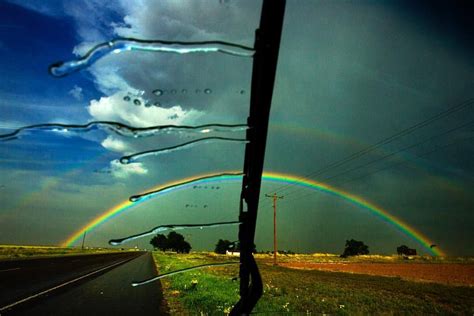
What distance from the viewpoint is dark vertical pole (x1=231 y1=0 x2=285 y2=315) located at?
46.1 inches

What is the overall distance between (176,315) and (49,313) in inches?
132

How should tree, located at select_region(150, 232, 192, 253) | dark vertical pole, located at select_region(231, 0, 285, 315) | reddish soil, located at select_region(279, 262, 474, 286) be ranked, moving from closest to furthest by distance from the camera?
dark vertical pole, located at select_region(231, 0, 285, 315) → reddish soil, located at select_region(279, 262, 474, 286) → tree, located at select_region(150, 232, 192, 253)

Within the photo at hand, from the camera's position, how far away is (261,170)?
154cm

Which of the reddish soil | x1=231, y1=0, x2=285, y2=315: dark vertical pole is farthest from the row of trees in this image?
x1=231, y1=0, x2=285, y2=315: dark vertical pole

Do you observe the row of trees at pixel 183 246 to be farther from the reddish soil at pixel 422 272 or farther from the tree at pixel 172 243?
the reddish soil at pixel 422 272

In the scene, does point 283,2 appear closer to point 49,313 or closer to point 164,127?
point 164,127

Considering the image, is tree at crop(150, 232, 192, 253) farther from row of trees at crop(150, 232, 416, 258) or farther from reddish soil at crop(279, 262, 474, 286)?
reddish soil at crop(279, 262, 474, 286)

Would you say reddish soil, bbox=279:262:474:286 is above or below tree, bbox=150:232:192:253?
below

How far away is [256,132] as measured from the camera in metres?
1.42

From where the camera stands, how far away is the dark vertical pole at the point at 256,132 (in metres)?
1.17

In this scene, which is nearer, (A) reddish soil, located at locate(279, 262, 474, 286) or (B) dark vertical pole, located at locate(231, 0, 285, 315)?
(B) dark vertical pole, located at locate(231, 0, 285, 315)

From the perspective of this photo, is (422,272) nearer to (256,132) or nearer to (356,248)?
(256,132)

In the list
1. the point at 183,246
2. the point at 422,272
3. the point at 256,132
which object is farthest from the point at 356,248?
the point at 256,132

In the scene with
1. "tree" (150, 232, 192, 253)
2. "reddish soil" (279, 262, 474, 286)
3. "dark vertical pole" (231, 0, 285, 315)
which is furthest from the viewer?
"tree" (150, 232, 192, 253)
